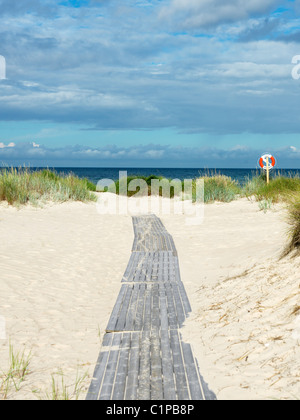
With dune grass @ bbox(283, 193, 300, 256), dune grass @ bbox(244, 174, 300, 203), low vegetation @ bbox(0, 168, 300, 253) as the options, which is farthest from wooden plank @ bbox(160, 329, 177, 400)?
dune grass @ bbox(244, 174, 300, 203)

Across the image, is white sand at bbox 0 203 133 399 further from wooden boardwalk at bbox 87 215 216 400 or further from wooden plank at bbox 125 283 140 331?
wooden plank at bbox 125 283 140 331

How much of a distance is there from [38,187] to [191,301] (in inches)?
454

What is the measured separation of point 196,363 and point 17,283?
3.51 meters

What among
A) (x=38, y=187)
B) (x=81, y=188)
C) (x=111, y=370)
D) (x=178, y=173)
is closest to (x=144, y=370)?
(x=111, y=370)

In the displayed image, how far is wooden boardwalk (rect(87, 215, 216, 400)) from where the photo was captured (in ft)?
10.7

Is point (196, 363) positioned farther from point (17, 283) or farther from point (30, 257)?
point (30, 257)

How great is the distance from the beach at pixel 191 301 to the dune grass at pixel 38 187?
3.65 meters

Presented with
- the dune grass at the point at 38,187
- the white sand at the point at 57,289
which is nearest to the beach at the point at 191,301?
the white sand at the point at 57,289

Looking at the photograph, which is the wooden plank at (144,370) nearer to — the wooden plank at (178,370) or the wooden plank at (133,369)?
the wooden plank at (133,369)

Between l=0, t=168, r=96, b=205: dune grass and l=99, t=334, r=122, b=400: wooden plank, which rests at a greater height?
l=0, t=168, r=96, b=205: dune grass

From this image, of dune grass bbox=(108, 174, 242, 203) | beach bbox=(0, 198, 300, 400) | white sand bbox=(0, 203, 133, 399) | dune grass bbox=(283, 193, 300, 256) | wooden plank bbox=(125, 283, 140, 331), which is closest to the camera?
beach bbox=(0, 198, 300, 400)

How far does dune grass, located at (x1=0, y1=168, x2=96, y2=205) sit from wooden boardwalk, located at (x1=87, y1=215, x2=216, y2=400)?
8.45 meters

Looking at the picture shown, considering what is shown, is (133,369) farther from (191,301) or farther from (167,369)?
(191,301)

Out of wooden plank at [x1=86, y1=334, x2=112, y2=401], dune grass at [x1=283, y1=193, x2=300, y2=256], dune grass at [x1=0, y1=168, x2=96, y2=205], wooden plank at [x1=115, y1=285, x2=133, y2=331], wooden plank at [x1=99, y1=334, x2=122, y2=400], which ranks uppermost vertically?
dune grass at [x1=0, y1=168, x2=96, y2=205]
